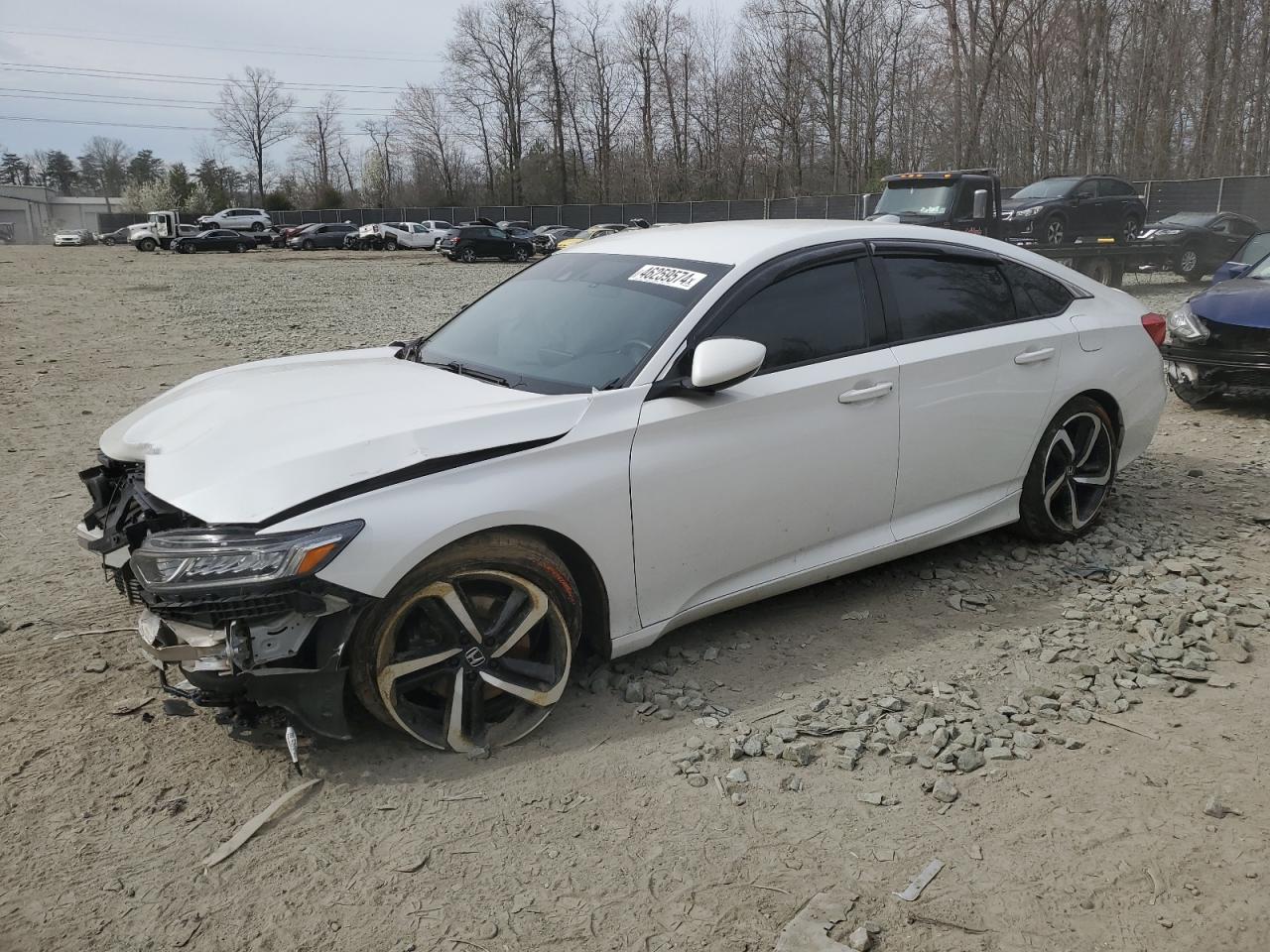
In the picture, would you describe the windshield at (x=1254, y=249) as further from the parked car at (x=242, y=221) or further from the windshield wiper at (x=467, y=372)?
the parked car at (x=242, y=221)

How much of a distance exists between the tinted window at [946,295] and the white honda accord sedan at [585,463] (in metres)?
0.01

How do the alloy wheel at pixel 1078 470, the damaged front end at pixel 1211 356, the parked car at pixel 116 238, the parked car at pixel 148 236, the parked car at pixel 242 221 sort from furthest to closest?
the parked car at pixel 116 238 < the parked car at pixel 242 221 < the parked car at pixel 148 236 < the damaged front end at pixel 1211 356 < the alloy wheel at pixel 1078 470

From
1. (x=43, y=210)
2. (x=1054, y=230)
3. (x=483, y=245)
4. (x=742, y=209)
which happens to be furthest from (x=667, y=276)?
(x=43, y=210)

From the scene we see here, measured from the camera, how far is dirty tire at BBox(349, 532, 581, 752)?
307cm

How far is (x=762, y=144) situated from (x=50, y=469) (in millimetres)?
62822

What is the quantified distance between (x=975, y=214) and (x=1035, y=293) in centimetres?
1326

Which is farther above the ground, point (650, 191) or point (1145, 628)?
point (650, 191)

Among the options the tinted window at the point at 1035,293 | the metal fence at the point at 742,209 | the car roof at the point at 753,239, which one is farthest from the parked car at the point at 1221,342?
the metal fence at the point at 742,209

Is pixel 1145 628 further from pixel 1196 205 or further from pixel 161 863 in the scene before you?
pixel 1196 205

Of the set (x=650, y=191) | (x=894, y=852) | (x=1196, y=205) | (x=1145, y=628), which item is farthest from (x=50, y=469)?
(x=650, y=191)

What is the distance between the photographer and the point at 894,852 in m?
2.80

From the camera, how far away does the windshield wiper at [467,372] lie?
3.79 metres

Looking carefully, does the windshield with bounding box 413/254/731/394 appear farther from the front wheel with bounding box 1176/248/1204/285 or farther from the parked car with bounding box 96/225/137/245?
the parked car with bounding box 96/225/137/245

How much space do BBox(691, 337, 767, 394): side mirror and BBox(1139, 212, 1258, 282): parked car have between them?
18022 mm
